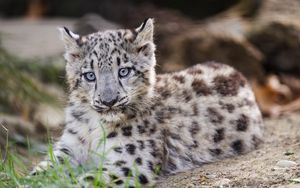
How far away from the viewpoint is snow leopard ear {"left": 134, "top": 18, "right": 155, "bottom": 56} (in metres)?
6.82

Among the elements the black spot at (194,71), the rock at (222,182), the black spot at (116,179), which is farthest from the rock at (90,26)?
the rock at (222,182)

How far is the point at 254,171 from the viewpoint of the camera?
6387 millimetres

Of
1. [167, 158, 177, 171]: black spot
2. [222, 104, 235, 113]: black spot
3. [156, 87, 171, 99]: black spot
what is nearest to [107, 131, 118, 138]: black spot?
[167, 158, 177, 171]: black spot

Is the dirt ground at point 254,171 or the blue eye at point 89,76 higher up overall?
the blue eye at point 89,76

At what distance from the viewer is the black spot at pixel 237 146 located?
741 cm

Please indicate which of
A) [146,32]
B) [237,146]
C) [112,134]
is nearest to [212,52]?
[237,146]

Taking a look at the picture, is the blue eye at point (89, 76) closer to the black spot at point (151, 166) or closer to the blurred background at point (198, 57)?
the black spot at point (151, 166)

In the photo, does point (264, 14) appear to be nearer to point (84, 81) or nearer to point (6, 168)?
point (84, 81)

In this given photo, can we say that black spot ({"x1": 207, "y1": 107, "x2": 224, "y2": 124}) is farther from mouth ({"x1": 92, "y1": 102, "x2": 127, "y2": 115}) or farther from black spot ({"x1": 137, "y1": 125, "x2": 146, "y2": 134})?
mouth ({"x1": 92, "y1": 102, "x2": 127, "y2": 115})

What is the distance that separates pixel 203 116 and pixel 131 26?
4.86 m

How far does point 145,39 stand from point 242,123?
4.76ft

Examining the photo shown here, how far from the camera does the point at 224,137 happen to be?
736cm

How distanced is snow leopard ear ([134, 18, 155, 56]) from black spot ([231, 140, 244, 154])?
4.35ft

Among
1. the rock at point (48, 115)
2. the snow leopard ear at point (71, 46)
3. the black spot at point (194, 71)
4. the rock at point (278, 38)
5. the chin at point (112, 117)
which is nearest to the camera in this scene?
the chin at point (112, 117)
